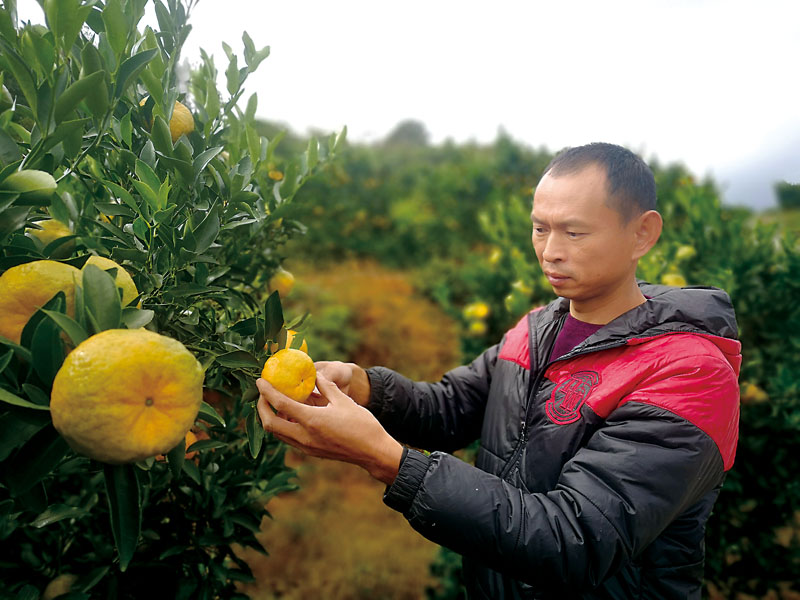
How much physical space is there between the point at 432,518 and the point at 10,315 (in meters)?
0.63

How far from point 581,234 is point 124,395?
80 centimetres

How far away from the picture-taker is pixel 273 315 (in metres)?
0.80

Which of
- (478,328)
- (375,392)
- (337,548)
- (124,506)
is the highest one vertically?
(124,506)

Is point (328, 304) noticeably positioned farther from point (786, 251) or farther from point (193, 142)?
point (193, 142)

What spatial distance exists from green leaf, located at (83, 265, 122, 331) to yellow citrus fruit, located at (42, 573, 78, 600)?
720 mm

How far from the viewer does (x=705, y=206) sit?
2.38 metres

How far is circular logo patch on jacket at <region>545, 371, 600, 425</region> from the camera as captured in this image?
3.42ft

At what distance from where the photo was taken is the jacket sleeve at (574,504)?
2.78ft

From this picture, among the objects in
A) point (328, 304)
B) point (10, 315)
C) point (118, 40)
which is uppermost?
point (118, 40)

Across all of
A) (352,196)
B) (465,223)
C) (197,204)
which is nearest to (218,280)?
(197,204)

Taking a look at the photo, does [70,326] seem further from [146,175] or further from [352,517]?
[352,517]

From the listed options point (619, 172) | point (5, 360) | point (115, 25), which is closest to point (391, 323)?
point (619, 172)

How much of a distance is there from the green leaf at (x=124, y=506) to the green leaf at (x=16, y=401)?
4.6 inches

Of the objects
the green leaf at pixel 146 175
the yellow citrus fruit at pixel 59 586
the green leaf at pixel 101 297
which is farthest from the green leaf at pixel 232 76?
the yellow citrus fruit at pixel 59 586
